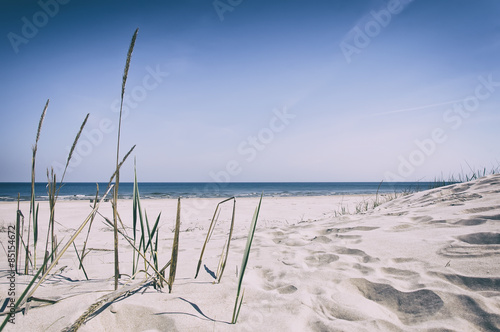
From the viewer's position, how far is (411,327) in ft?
3.55

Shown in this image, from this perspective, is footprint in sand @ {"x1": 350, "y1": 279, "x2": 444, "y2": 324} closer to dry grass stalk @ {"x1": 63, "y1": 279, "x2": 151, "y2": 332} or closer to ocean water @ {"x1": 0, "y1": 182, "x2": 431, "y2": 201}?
dry grass stalk @ {"x1": 63, "y1": 279, "x2": 151, "y2": 332}

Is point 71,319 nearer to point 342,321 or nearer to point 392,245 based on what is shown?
point 342,321

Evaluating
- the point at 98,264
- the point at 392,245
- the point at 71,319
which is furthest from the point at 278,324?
the point at 98,264

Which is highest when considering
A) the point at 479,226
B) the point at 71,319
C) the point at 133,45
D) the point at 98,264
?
the point at 133,45

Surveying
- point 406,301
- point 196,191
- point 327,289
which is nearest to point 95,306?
point 327,289

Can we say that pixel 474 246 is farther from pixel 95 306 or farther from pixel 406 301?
pixel 95 306

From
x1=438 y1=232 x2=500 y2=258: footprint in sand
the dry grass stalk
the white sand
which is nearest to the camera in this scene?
the dry grass stalk

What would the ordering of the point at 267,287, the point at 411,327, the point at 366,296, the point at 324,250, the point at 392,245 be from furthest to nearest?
the point at 324,250
the point at 392,245
the point at 267,287
the point at 366,296
the point at 411,327

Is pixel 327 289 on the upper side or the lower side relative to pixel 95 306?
lower

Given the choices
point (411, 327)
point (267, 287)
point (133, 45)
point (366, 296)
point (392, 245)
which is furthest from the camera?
point (392, 245)

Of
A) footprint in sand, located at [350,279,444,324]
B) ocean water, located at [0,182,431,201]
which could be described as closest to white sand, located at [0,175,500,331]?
footprint in sand, located at [350,279,444,324]

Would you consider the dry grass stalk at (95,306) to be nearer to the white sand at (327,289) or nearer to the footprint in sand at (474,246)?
the white sand at (327,289)

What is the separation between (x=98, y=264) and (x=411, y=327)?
2158 millimetres

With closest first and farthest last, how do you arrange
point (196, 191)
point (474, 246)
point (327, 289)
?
point (327, 289) < point (474, 246) < point (196, 191)
